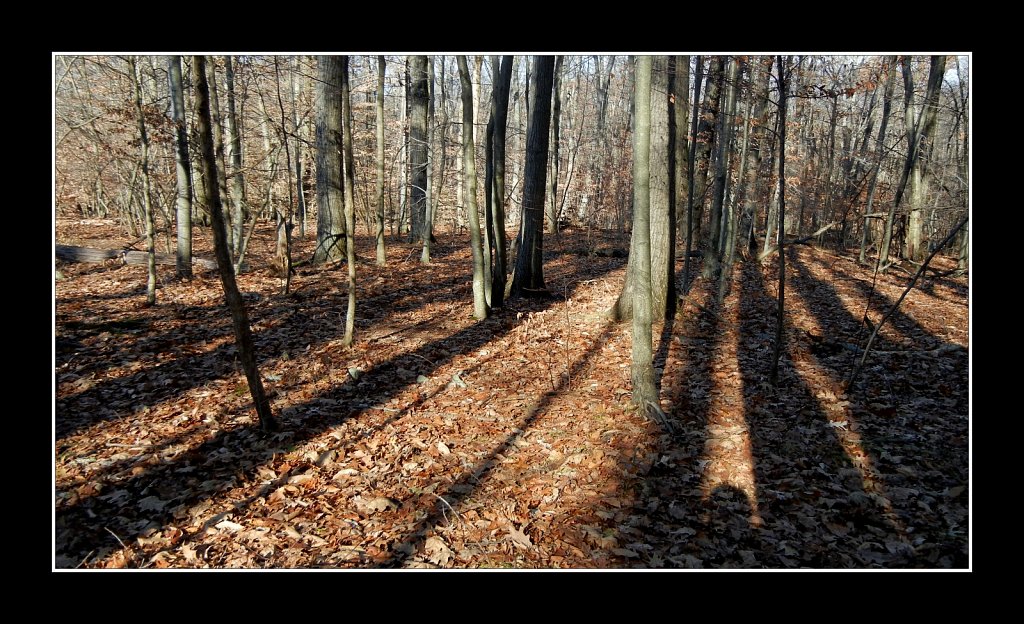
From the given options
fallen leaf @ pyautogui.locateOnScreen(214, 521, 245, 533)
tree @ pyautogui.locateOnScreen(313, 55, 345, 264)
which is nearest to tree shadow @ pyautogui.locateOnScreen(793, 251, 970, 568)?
fallen leaf @ pyautogui.locateOnScreen(214, 521, 245, 533)

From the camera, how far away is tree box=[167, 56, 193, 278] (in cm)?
1012

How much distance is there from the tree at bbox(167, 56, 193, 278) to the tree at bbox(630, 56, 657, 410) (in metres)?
8.48

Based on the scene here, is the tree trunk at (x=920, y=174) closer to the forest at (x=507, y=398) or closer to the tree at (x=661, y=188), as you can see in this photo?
the forest at (x=507, y=398)

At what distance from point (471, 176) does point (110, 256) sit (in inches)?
386

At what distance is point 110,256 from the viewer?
12.8 meters

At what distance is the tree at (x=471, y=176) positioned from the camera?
27.1ft

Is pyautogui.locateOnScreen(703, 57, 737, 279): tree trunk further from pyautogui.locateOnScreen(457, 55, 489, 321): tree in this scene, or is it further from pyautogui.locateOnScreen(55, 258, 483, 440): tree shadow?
pyautogui.locateOnScreen(55, 258, 483, 440): tree shadow

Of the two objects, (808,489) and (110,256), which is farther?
(110,256)

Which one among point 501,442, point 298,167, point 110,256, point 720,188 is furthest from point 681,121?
point 110,256

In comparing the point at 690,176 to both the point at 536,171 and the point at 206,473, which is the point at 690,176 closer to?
the point at 536,171

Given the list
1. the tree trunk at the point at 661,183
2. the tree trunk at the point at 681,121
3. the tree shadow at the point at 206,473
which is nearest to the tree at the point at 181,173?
the tree shadow at the point at 206,473

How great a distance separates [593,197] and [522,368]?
19736 millimetres

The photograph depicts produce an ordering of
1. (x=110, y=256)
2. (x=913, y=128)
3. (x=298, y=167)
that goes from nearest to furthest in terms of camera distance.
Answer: (x=298, y=167)
(x=110, y=256)
(x=913, y=128)
